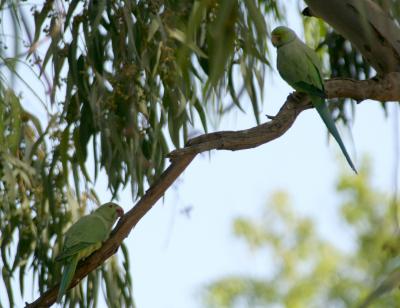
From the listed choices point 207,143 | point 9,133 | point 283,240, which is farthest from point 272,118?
point 283,240

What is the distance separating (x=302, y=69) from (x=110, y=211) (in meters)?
0.73

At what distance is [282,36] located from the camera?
289 centimetres

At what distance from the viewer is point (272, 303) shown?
1019cm

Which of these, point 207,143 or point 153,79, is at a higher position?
point 153,79

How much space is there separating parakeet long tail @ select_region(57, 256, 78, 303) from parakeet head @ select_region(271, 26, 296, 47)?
94 cm

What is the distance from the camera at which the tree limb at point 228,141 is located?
85.3 inches

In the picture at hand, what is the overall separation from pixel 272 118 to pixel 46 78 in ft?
2.37

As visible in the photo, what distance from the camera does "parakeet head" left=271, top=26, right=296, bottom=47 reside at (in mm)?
2885

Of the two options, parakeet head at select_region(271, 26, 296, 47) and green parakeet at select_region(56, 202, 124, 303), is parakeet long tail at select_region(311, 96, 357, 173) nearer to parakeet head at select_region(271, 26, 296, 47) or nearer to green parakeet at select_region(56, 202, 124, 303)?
parakeet head at select_region(271, 26, 296, 47)

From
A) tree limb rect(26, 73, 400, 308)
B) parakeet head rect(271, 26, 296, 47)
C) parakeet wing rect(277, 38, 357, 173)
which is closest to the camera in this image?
tree limb rect(26, 73, 400, 308)

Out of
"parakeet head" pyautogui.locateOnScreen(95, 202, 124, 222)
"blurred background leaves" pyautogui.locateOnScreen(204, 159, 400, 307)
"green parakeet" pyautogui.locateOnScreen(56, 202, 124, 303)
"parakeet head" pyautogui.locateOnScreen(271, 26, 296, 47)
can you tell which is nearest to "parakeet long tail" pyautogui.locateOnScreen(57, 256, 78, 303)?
"green parakeet" pyautogui.locateOnScreen(56, 202, 124, 303)

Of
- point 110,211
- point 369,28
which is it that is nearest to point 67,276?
point 110,211

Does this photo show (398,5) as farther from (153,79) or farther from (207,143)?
(153,79)

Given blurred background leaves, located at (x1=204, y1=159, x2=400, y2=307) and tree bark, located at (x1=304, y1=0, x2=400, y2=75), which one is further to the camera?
blurred background leaves, located at (x1=204, y1=159, x2=400, y2=307)
